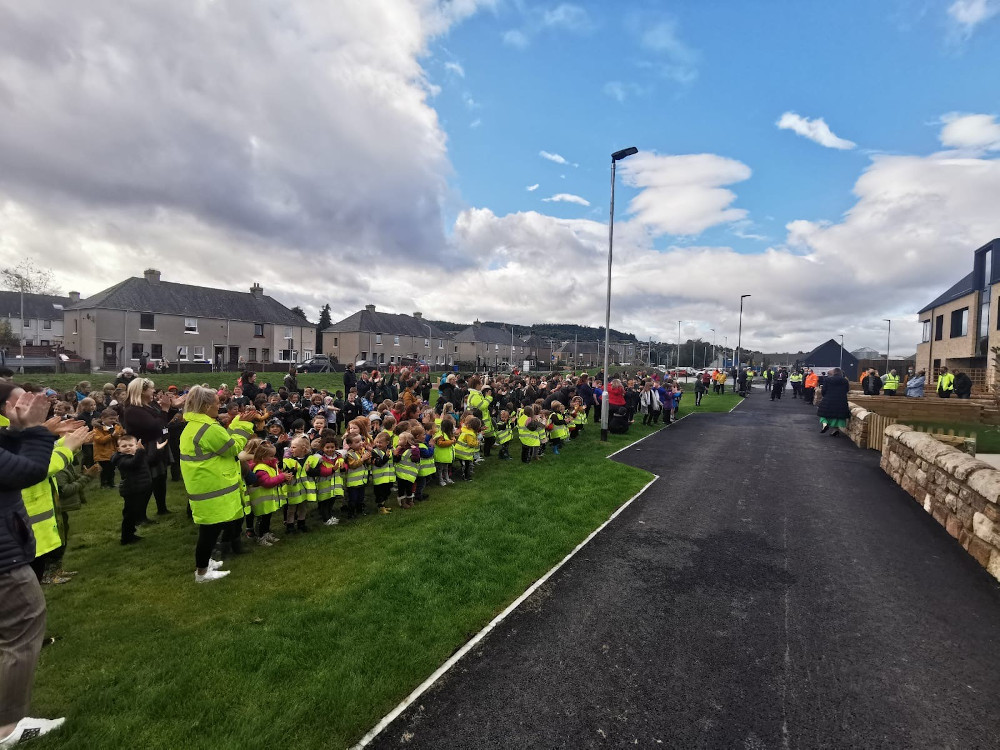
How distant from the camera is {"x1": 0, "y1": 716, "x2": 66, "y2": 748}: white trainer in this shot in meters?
3.17

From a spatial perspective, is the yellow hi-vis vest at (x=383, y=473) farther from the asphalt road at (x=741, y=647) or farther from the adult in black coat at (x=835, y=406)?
the adult in black coat at (x=835, y=406)

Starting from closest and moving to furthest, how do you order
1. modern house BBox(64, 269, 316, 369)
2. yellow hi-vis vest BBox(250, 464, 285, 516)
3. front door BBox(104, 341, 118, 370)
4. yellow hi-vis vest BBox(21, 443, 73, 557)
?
yellow hi-vis vest BBox(21, 443, 73, 557) < yellow hi-vis vest BBox(250, 464, 285, 516) < front door BBox(104, 341, 118, 370) < modern house BBox(64, 269, 316, 369)

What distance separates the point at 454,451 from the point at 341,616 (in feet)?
18.5

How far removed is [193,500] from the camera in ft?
18.2

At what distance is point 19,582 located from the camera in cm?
315

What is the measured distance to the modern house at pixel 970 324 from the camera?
29.8 meters

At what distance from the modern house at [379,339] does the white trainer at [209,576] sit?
2298 inches

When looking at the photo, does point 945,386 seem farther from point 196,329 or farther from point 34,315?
point 34,315

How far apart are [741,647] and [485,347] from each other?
89.2 m

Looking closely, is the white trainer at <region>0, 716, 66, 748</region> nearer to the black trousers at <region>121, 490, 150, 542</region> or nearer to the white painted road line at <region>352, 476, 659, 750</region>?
the white painted road line at <region>352, 476, 659, 750</region>

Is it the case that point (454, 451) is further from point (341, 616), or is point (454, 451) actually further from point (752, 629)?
point (752, 629)

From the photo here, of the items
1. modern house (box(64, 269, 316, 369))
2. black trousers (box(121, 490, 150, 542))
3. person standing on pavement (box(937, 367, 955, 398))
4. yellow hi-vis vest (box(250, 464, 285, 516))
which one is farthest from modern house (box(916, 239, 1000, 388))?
modern house (box(64, 269, 316, 369))

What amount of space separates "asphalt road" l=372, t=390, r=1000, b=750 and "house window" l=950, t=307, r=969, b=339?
36.2 m

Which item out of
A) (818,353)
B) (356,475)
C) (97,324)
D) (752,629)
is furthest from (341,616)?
(818,353)
